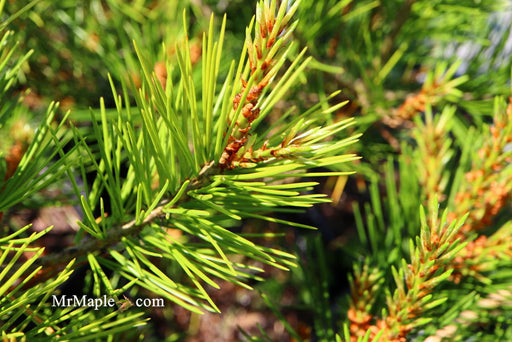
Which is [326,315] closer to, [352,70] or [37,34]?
[352,70]

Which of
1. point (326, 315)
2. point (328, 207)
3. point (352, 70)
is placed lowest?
point (328, 207)

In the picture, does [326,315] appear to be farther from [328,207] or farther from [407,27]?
[328,207]

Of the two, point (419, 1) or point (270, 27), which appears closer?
point (270, 27)

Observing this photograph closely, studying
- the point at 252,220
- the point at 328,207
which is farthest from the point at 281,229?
the point at 328,207

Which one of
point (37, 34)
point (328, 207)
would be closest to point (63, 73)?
point (37, 34)

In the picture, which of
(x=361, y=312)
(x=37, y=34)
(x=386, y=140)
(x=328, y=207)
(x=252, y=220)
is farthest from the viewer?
(x=328, y=207)

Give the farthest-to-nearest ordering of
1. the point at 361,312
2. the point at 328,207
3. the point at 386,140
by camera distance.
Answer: the point at 328,207
the point at 386,140
the point at 361,312

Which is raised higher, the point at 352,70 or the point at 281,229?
the point at 352,70
